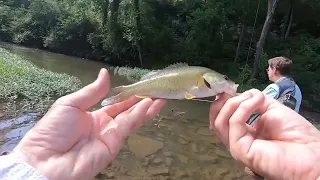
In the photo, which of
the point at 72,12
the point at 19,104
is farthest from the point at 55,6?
the point at 19,104

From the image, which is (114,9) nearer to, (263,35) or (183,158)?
(263,35)

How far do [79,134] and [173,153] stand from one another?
6.58 meters

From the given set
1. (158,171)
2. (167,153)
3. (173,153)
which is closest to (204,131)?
(173,153)

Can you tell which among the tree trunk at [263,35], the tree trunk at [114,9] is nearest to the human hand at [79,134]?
the tree trunk at [263,35]

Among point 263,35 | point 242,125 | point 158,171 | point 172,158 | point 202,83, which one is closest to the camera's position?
point 242,125

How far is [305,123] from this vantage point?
1.95 metres

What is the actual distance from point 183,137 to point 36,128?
7.89 m

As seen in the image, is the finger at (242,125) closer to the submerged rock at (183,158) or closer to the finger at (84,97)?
the finger at (84,97)

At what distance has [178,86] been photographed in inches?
90.7

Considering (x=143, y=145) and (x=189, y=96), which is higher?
(x=189, y=96)

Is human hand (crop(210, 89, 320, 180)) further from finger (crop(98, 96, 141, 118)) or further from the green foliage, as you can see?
the green foliage

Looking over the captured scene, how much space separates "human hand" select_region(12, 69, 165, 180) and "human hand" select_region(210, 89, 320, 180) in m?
0.52

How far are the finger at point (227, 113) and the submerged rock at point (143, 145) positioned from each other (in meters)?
6.24

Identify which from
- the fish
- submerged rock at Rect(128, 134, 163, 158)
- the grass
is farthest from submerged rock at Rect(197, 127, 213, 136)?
the fish
